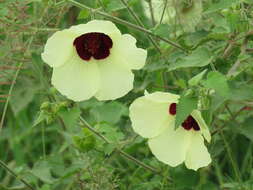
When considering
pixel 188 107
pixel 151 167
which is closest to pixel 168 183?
pixel 151 167

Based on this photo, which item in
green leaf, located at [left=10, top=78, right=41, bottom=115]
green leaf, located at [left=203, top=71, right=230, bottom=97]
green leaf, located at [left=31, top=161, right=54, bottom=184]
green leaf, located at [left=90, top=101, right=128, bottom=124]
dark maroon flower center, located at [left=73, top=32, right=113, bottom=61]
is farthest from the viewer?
green leaf, located at [left=10, top=78, right=41, bottom=115]

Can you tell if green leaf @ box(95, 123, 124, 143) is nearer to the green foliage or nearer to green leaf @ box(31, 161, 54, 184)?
the green foliage

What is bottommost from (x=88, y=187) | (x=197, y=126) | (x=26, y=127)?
(x=26, y=127)

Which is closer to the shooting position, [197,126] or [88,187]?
[197,126]

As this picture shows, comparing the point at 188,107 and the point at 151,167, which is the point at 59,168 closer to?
the point at 151,167

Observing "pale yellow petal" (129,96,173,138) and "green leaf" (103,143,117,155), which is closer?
"pale yellow petal" (129,96,173,138)

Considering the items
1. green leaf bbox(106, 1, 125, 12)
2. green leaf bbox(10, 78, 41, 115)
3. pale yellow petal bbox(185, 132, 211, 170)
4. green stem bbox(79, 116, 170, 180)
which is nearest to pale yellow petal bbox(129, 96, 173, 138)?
pale yellow petal bbox(185, 132, 211, 170)

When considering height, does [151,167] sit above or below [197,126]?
below

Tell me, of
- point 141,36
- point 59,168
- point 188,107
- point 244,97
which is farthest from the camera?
point 141,36
